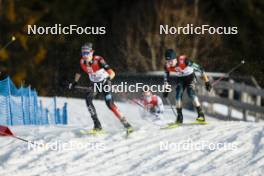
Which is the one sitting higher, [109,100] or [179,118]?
[109,100]

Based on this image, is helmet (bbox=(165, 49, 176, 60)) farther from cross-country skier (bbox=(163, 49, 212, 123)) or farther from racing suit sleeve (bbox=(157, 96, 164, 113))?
racing suit sleeve (bbox=(157, 96, 164, 113))

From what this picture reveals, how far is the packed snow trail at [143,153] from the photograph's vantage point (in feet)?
36.8

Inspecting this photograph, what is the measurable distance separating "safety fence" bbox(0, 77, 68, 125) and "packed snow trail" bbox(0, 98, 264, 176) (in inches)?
21.5

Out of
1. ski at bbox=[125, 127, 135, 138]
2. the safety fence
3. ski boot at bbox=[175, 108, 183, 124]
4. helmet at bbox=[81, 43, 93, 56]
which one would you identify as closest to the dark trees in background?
the safety fence

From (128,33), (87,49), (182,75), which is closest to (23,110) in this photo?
(87,49)

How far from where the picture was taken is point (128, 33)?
92.4ft

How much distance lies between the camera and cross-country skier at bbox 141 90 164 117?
12.8 metres

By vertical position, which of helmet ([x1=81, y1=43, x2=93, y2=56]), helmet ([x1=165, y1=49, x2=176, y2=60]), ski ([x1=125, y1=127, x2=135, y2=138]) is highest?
helmet ([x1=81, y1=43, x2=93, y2=56])

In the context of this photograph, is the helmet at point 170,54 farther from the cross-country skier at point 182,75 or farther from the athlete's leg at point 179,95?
the athlete's leg at point 179,95

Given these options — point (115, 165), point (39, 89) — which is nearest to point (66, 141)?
point (115, 165)

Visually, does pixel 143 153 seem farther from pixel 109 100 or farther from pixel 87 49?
pixel 87 49

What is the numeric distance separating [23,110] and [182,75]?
314cm

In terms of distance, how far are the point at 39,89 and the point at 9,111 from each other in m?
9.54

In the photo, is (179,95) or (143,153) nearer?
(143,153)
